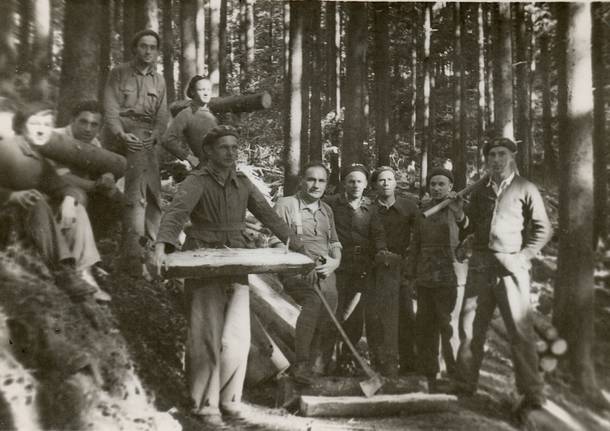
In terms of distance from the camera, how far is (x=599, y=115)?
4969mm

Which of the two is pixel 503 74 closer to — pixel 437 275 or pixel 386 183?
pixel 386 183

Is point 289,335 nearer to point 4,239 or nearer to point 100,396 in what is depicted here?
point 100,396

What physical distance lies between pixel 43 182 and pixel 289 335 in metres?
2.56

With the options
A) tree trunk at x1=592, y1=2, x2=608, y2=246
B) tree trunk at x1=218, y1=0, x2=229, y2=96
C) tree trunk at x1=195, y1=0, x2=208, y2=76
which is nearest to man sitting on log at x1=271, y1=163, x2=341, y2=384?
tree trunk at x1=592, y1=2, x2=608, y2=246

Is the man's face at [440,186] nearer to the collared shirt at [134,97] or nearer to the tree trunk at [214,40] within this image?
the collared shirt at [134,97]

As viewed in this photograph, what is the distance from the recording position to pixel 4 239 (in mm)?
3934

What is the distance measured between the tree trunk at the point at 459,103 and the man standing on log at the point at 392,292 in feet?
2.88

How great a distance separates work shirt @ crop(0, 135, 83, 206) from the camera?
397cm

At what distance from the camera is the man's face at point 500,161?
4.52 metres

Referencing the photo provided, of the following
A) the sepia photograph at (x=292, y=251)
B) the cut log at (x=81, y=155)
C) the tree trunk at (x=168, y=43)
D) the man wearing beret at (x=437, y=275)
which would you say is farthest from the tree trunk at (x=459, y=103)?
the cut log at (x=81, y=155)

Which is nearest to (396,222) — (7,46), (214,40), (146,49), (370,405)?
(370,405)

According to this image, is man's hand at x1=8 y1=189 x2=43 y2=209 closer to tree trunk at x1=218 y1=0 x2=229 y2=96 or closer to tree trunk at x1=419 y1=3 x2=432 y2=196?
tree trunk at x1=218 y1=0 x2=229 y2=96

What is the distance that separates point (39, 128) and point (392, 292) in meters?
3.29

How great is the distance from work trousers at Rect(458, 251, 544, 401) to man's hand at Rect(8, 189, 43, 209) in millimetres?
3630
